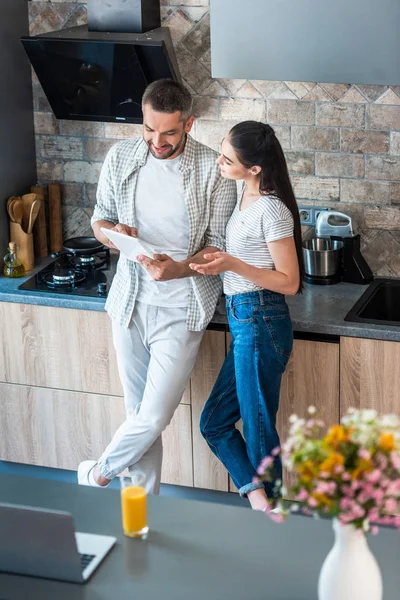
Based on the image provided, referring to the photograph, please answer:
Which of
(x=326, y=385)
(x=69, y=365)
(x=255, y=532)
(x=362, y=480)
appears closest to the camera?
(x=362, y=480)

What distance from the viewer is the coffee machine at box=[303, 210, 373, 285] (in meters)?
3.89

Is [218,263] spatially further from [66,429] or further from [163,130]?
[66,429]

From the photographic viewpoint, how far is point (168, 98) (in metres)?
3.21

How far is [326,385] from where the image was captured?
11.7 ft

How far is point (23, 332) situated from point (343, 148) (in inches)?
58.8

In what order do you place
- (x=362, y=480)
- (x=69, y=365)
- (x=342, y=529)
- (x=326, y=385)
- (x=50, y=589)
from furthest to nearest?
(x=69, y=365), (x=326, y=385), (x=50, y=589), (x=342, y=529), (x=362, y=480)

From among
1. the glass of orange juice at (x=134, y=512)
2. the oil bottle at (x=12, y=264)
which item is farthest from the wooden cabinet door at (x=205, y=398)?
the glass of orange juice at (x=134, y=512)

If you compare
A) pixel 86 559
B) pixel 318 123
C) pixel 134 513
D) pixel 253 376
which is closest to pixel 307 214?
pixel 318 123

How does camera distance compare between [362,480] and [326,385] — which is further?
[326,385]

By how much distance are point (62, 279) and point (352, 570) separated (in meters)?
2.33

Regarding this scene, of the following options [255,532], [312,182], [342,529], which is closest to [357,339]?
[312,182]

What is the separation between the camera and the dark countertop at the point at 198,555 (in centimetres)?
201

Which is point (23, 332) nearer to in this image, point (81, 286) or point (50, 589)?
point (81, 286)

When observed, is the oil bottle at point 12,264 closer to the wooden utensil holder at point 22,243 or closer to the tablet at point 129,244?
the wooden utensil holder at point 22,243
